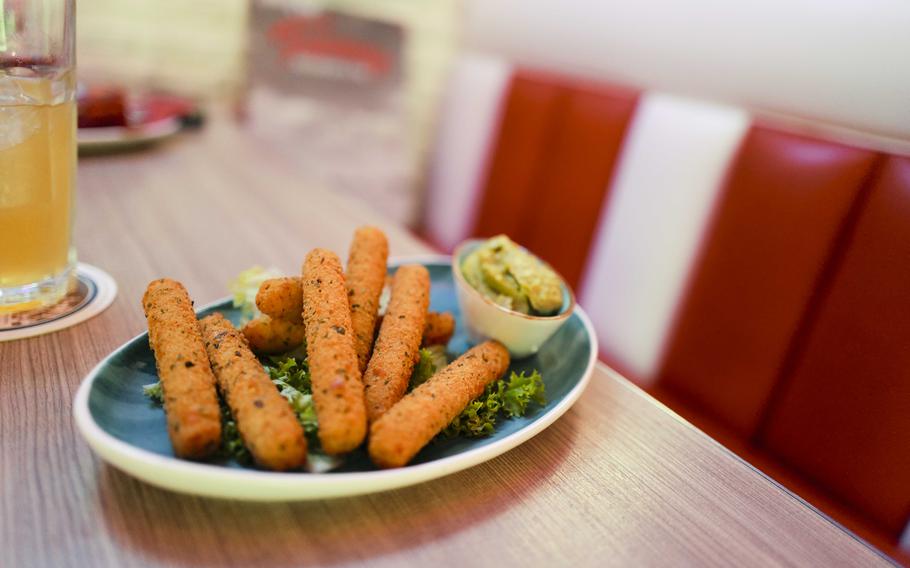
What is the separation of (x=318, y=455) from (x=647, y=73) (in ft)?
6.21

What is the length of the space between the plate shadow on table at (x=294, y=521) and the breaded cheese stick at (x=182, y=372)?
0.22 ft

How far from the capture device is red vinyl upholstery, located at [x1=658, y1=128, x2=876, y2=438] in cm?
140

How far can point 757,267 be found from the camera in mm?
1524

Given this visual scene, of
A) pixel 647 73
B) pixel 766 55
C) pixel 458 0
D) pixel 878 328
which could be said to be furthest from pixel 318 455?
pixel 458 0

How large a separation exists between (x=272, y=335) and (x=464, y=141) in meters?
2.04

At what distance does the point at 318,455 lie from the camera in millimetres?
652

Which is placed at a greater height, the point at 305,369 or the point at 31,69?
the point at 31,69

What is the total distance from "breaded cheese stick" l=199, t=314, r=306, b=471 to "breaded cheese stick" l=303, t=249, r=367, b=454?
0.11 feet

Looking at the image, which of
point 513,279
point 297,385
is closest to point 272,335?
point 297,385

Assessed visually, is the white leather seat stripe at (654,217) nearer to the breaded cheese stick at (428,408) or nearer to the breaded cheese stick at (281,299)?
the breaded cheese stick at (428,408)

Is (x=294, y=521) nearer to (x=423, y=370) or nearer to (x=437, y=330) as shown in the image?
(x=423, y=370)

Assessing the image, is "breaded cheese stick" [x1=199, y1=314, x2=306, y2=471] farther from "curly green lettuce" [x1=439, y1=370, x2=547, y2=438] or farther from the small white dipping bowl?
the small white dipping bowl

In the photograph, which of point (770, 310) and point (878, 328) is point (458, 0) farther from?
point (878, 328)

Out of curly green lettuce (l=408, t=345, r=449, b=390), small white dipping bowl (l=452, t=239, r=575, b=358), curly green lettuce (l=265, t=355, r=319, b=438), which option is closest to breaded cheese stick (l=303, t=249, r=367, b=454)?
curly green lettuce (l=265, t=355, r=319, b=438)
